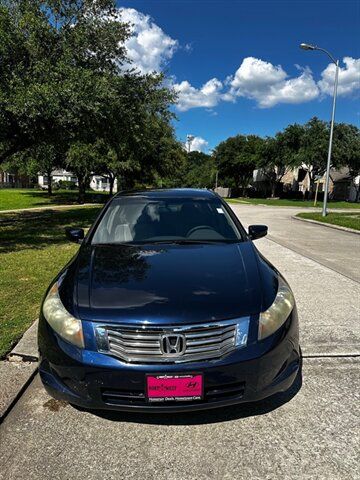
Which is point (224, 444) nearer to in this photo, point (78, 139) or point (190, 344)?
point (190, 344)

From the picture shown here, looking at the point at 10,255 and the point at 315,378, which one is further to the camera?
the point at 10,255

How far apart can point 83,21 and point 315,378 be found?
1378 cm

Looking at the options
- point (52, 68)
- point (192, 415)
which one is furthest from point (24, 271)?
point (52, 68)

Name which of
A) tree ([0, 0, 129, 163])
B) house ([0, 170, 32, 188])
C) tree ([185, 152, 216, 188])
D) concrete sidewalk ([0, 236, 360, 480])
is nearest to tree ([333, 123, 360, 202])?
tree ([185, 152, 216, 188])

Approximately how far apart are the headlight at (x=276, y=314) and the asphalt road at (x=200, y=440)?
0.68 meters

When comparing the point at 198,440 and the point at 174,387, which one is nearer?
the point at 174,387

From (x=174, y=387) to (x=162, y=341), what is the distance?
27cm

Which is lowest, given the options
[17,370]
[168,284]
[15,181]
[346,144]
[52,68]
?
[17,370]

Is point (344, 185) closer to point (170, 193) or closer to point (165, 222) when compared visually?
point (170, 193)

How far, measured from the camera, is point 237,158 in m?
65.7

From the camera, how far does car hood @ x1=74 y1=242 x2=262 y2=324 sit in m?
2.43

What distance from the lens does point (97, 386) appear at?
2.36m

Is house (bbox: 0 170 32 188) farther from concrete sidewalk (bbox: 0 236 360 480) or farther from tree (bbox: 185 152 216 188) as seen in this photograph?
concrete sidewalk (bbox: 0 236 360 480)

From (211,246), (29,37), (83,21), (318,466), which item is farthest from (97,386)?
(83,21)
